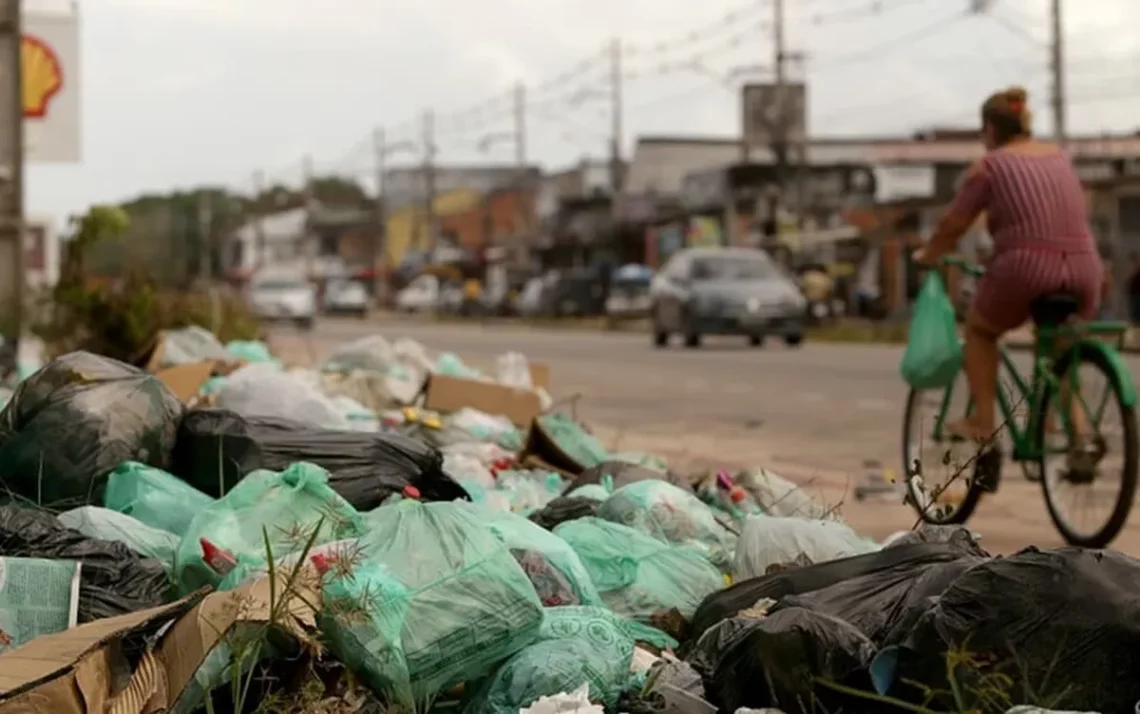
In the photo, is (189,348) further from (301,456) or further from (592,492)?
(592,492)

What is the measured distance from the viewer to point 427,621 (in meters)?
4.21

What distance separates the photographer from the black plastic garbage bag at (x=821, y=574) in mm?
4648

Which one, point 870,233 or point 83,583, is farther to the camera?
point 870,233

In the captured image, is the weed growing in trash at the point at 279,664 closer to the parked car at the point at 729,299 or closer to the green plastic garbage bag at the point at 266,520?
the green plastic garbage bag at the point at 266,520

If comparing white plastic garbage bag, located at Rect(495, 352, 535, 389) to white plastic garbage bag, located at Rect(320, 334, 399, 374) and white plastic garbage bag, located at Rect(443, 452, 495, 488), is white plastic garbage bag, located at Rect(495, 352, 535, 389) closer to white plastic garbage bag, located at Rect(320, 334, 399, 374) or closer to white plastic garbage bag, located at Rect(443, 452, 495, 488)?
white plastic garbage bag, located at Rect(320, 334, 399, 374)

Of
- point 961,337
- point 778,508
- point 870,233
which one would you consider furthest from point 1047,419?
point 870,233

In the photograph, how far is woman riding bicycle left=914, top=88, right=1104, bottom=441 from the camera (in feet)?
24.6

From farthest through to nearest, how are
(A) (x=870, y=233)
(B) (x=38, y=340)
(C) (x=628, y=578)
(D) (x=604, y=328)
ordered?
1. (A) (x=870, y=233)
2. (D) (x=604, y=328)
3. (B) (x=38, y=340)
4. (C) (x=628, y=578)

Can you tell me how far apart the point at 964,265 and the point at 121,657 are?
481 cm

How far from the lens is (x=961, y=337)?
27.4 ft

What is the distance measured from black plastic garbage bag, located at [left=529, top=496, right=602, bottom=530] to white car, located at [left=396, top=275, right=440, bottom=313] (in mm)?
74656

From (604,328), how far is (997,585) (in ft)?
143

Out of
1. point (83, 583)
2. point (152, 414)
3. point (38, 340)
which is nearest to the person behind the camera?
point (83, 583)

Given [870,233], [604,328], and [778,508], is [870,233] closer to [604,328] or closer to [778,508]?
[604,328]
